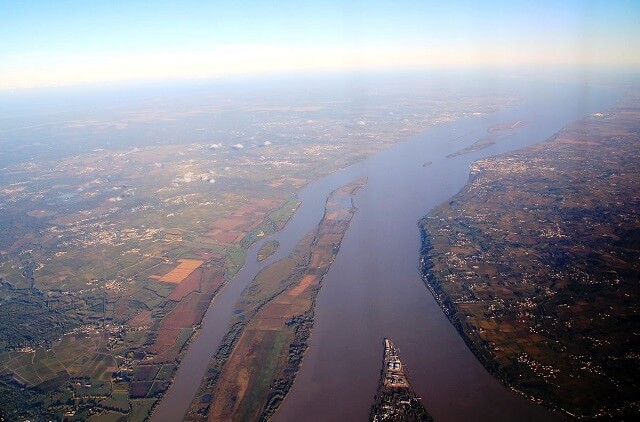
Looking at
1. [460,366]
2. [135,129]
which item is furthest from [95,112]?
[460,366]

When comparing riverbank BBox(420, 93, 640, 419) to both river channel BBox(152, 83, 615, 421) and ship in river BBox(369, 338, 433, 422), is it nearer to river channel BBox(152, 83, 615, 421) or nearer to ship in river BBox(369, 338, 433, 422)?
river channel BBox(152, 83, 615, 421)

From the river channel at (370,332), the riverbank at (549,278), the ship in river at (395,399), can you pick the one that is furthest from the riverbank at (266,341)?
the riverbank at (549,278)

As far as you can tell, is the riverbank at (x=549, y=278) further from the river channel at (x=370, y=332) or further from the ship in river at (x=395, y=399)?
the ship in river at (x=395, y=399)

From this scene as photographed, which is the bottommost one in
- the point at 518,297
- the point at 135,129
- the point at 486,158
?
the point at 518,297

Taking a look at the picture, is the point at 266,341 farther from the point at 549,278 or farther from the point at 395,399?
the point at 549,278

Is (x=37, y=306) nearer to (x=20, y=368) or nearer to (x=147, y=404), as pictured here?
(x=20, y=368)

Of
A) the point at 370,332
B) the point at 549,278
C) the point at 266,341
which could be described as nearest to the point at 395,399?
the point at 370,332

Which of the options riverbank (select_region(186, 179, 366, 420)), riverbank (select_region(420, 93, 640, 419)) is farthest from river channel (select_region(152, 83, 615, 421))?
riverbank (select_region(420, 93, 640, 419))
